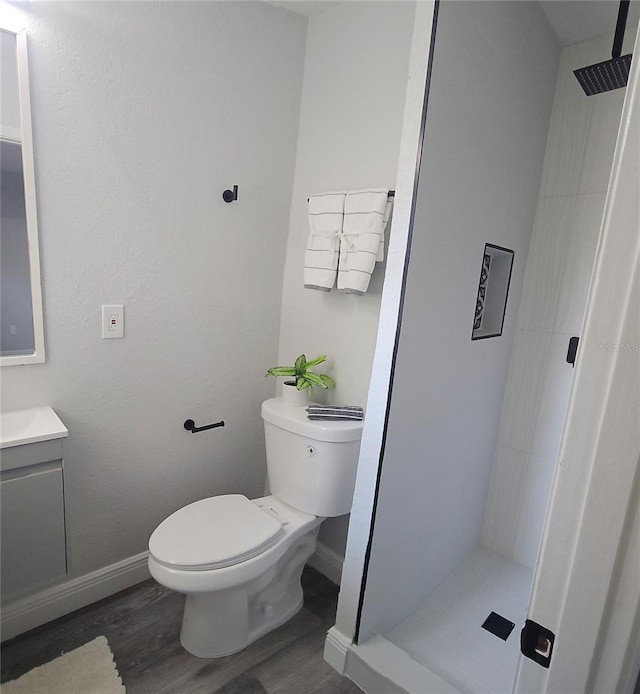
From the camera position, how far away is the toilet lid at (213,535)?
4.56 feet

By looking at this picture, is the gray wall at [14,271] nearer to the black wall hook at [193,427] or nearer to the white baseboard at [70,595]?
the black wall hook at [193,427]

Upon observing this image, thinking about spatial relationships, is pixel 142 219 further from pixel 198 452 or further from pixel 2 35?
pixel 198 452

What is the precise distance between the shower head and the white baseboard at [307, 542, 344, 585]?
6.77ft

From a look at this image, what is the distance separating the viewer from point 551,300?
1997 millimetres

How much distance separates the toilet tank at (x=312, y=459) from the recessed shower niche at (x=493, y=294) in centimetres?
74

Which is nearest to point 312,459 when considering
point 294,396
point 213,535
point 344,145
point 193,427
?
point 294,396

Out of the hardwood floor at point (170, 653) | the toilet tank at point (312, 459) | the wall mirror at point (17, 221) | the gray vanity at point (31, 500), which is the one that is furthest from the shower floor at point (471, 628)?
the wall mirror at point (17, 221)

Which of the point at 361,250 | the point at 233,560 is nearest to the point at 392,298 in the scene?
the point at 361,250

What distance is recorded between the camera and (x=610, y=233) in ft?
1.43

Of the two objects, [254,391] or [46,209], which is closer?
[46,209]

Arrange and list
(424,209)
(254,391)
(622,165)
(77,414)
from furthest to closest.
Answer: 1. (254,391)
2. (77,414)
3. (424,209)
4. (622,165)

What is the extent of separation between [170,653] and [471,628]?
3.91 feet

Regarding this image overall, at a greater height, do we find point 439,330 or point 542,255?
point 542,255

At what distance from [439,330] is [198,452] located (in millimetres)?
1227
